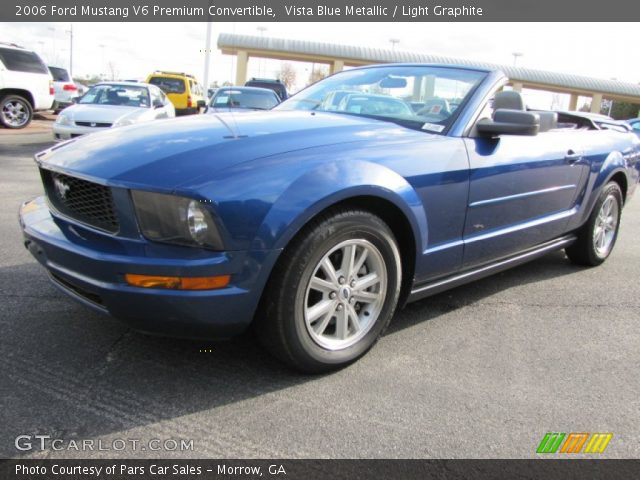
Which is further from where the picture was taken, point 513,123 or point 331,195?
point 513,123

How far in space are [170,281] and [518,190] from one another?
224 centimetres

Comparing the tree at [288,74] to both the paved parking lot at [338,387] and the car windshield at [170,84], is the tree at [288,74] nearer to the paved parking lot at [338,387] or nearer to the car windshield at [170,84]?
the car windshield at [170,84]

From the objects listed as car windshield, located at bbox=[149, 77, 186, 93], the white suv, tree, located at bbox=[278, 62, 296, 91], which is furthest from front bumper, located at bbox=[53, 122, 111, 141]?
tree, located at bbox=[278, 62, 296, 91]

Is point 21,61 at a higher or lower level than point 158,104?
higher

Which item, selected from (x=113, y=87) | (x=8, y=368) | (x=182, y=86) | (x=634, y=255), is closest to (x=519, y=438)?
(x=8, y=368)

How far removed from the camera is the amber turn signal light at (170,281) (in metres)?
2.11

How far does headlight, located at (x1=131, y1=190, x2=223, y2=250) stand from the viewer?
2.11 metres

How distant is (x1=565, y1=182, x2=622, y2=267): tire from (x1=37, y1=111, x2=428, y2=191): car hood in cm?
230

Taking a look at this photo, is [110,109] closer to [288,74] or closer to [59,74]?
[59,74]

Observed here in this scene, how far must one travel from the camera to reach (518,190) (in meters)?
3.35

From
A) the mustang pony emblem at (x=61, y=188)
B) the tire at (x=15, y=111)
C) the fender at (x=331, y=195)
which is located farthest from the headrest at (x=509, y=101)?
the tire at (x=15, y=111)

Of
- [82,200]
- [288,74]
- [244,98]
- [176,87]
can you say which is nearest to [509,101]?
[82,200]

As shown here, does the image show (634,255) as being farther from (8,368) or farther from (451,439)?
(8,368)

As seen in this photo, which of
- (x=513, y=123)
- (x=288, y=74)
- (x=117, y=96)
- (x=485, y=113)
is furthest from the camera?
(x=288, y=74)
